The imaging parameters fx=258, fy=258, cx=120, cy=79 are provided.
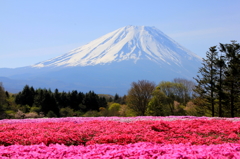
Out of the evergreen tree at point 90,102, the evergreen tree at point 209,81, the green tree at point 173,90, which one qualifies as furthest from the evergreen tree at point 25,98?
the evergreen tree at point 209,81

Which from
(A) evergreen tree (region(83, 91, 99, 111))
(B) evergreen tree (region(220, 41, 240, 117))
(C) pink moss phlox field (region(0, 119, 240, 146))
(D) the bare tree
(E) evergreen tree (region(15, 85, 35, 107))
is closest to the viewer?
(C) pink moss phlox field (region(0, 119, 240, 146))

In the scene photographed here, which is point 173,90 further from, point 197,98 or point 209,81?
point 209,81

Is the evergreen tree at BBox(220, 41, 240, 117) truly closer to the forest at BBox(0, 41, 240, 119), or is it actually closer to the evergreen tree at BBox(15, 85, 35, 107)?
the forest at BBox(0, 41, 240, 119)

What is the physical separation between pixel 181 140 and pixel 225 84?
1079 inches

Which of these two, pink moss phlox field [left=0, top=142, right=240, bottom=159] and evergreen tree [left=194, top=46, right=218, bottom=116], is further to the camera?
evergreen tree [left=194, top=46, right=218, bottom=116]

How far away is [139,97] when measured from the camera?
5309 cm

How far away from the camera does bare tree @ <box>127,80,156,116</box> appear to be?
172ft

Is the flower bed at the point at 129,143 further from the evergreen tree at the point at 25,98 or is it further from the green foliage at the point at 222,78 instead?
the evergreen tree at the point at 25,98

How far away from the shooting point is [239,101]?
36844 millimetres

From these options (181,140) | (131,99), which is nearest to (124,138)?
(181,140)

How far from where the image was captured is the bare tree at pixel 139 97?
5247cm

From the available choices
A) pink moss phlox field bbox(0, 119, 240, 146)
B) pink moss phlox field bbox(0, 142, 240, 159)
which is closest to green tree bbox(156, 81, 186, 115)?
pink moss phlox field bbox(0, 119, 240, 146)

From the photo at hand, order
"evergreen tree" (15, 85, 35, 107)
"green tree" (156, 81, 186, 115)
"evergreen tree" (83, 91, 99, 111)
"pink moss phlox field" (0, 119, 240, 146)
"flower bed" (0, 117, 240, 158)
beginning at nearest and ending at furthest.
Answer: "flower bed" (0, 117, 240, 158), "pink moss phlox field" (0, 119, 240, 146), "evergreen tree" (15, 85, 35, 107), "green tree" (156, 81, 186, 115), "evergreen tree" (83, 91, 99, 111)

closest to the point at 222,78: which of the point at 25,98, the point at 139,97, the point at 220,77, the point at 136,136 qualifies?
the point at 220,77
